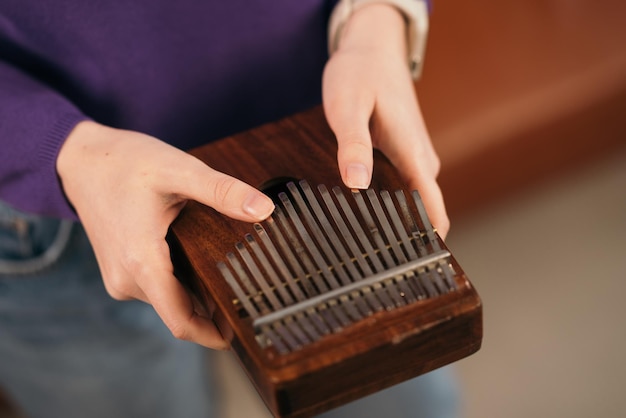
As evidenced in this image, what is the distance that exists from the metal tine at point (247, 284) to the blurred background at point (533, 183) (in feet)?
2.98

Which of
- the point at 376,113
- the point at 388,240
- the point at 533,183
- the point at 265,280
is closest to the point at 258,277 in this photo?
the point at 265,280

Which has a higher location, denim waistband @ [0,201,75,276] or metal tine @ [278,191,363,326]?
metal tine @ [278,191,363,326]

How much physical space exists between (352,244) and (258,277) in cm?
8

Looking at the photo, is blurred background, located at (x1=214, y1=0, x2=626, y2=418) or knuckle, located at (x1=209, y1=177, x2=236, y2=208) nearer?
knuckle, located at (x1=209, y1=177, x2=236, y2=208)

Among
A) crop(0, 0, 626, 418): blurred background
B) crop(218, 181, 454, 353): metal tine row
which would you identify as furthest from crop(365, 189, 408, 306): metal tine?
crop(0, 0, 626, 418): blurred background

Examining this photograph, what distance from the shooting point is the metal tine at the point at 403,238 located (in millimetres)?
566

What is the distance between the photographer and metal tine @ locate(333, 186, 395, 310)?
563mm

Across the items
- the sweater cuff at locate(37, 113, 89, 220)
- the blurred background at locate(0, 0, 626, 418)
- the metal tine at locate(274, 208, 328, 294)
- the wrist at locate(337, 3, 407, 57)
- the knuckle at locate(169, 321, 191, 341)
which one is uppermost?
the sweater cuff at locate(37, 113, 89, 220)

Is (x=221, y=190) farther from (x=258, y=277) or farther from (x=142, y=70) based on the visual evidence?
(x=142, y=70)

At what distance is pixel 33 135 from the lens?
0.71 m

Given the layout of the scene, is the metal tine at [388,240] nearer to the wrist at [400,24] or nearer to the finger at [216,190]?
the finger at [216,190]

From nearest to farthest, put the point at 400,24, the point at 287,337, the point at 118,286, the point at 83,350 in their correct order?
the point at 287,337
the point at 118,286
the point at 400,24
the point at 83,350

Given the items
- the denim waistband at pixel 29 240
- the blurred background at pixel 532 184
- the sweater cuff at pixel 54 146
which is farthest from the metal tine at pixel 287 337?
the blurred background at pixel 532 184

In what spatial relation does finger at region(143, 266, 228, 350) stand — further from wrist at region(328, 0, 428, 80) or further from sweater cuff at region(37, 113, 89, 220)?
wrist at region(328, 0, 428, 80)
